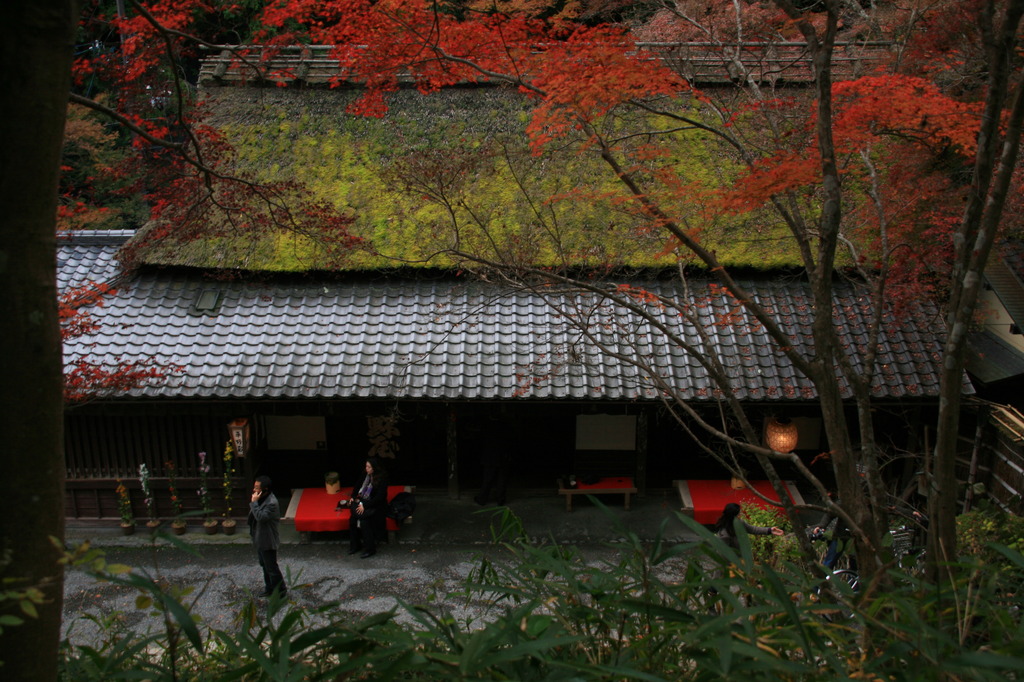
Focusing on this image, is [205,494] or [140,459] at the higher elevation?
[140,459]

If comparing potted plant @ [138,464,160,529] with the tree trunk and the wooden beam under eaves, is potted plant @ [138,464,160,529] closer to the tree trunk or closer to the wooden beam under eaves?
the tree trunk

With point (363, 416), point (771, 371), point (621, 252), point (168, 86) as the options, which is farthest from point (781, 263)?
point (168, 86)

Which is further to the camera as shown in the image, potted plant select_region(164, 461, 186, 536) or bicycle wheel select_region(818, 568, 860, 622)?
potted plant select_region(164, 461, 186, 536)

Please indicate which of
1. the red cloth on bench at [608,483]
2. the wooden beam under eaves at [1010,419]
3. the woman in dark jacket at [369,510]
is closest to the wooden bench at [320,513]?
the woman in dark jacket at [369,510]

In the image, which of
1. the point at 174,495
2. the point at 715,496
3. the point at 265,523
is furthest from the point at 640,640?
Answer: the point at 174,495

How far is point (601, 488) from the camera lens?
9.73 meters

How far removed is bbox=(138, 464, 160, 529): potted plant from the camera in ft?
29.8

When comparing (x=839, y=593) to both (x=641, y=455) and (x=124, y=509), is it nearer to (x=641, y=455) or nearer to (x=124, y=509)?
(x=641, y=455)

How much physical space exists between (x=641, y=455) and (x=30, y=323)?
868cm

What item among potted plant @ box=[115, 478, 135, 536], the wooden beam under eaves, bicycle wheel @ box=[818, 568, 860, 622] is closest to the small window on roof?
potted plant @ box=[115, 478, 135, 536]

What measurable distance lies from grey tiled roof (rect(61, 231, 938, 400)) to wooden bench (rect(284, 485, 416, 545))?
1.64 meters

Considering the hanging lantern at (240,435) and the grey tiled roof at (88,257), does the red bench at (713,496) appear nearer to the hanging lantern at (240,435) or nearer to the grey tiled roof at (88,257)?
the hanging lantern at (240,435)

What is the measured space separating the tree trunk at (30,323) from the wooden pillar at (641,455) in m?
8.07

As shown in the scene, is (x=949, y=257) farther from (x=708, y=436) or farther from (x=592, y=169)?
(x=592, y=169)
